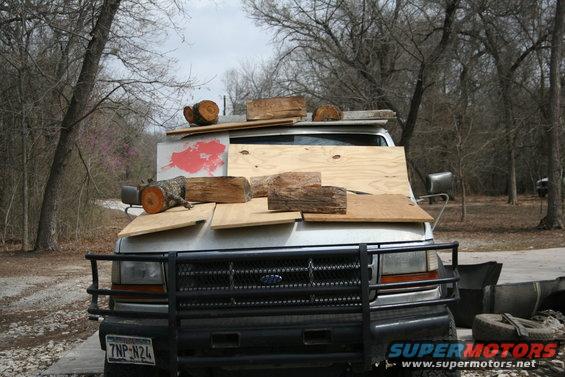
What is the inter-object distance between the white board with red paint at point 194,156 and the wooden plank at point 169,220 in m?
0.87

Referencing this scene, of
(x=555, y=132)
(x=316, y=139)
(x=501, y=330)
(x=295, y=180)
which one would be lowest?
(x=501, y=330)

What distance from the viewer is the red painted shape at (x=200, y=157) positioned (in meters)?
5.30

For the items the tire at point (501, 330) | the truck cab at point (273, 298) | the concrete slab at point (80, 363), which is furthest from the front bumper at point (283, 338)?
the concrete slab at point (80, 363)

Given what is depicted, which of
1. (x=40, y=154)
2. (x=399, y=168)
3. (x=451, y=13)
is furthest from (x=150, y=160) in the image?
(x=399, y=168)

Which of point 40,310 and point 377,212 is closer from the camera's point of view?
point 377,212

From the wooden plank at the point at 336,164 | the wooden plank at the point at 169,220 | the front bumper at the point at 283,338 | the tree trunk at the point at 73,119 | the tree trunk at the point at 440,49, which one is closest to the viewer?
the front bumper at the point at 283,338

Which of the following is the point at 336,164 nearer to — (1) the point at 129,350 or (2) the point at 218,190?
(2) the point at 218,190

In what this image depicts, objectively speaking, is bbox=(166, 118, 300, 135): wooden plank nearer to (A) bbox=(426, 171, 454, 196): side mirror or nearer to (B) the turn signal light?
(A) bbox=(426, 171, 454, 196): side mirror

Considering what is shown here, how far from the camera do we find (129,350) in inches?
137

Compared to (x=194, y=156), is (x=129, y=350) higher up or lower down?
lower down

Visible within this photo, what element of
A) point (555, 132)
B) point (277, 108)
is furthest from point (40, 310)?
point (555, 132)

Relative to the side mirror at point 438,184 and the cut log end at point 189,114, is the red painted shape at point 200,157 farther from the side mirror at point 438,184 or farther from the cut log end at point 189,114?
the side mirror at point 438,184

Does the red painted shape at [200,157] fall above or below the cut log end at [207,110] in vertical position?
below

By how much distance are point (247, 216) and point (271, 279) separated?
0.51m
